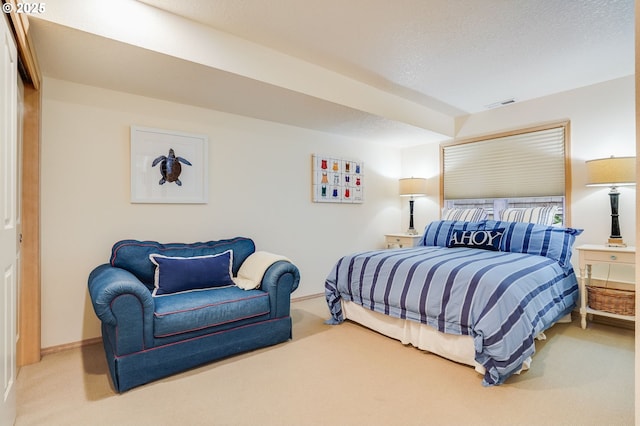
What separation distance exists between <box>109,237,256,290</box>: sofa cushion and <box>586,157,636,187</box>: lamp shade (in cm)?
339

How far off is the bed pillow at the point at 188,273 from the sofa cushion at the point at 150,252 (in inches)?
2.8

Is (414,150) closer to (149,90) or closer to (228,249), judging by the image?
(228,249)

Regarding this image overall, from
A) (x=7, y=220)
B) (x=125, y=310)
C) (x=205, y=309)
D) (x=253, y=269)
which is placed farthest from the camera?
(x=253, y=269)

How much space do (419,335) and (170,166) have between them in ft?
8.58

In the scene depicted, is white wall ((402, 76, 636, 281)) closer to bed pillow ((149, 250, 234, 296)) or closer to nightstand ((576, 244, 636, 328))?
nightstand ((576, 244, 636, 328))

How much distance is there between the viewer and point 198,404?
1875 mm

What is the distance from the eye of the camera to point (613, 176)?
3.01 meters

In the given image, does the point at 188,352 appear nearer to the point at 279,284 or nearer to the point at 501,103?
the point at 279,284

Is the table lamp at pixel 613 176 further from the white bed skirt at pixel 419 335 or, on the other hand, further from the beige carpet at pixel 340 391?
the white bed skirt at pixel 419 335

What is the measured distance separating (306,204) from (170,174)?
1.64m

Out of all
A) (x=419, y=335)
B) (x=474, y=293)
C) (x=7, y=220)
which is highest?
(x=7, y=220)

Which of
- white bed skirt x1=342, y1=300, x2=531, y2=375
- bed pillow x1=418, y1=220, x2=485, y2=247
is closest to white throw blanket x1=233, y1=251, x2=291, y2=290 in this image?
white bed skirt x1=342, y1=300, x2=531, y2=375

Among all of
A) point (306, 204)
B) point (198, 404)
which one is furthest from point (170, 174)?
point (198, 404)

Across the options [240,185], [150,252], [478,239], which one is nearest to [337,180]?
[240,185]
